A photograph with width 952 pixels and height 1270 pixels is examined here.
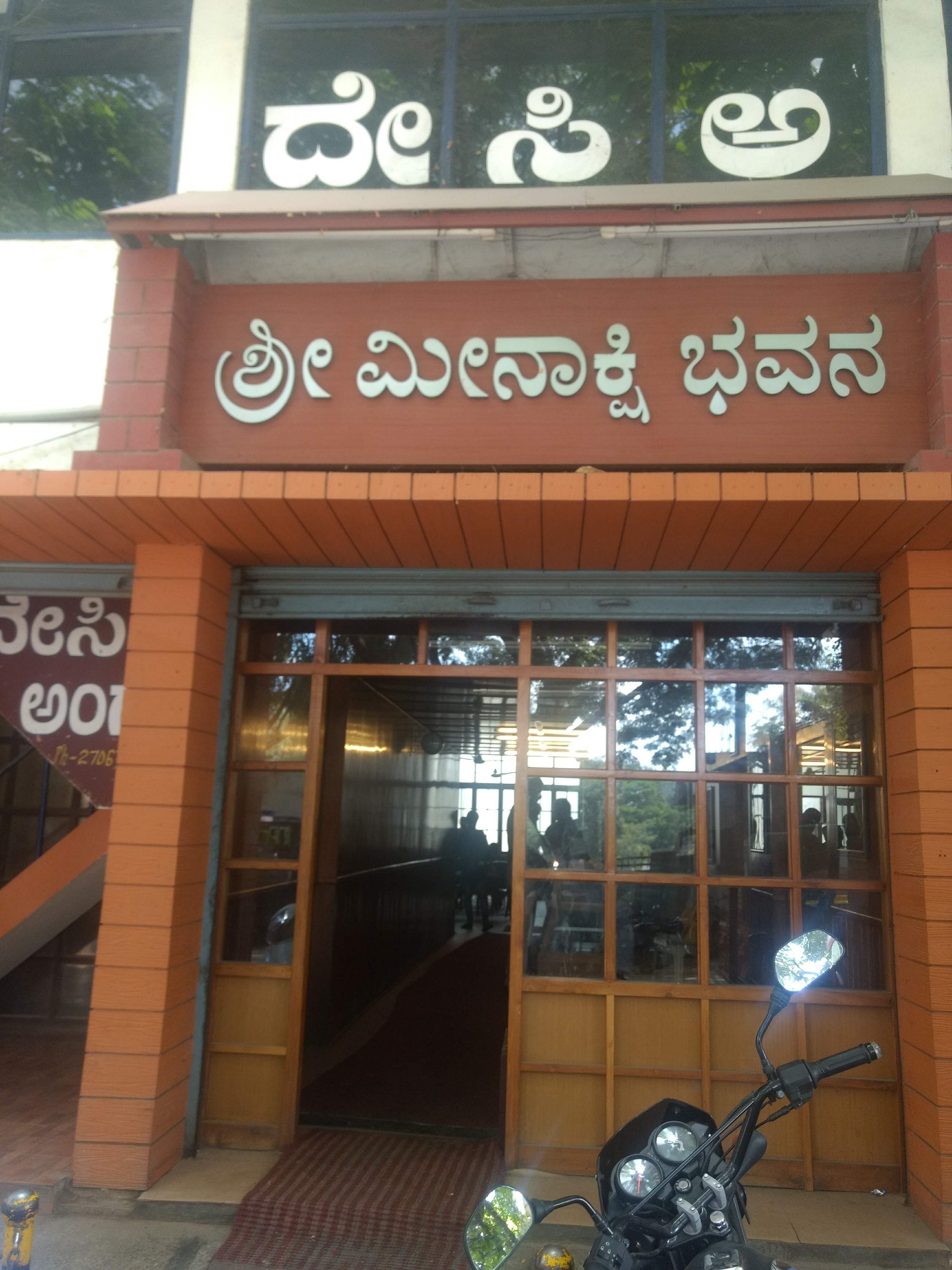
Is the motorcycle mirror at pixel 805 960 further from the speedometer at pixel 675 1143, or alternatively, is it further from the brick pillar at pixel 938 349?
the brick pillar at pixel 938 349

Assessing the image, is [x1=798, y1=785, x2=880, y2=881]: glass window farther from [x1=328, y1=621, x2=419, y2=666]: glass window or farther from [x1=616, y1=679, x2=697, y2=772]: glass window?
[x1=328, y1=621, x2=419, y2=666]: glass window

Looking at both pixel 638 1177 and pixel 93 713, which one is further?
pixel 93 713

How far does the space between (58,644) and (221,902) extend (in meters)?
1.77

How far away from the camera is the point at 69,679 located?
17.3 ft

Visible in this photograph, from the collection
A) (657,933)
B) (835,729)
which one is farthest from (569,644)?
(657,933)

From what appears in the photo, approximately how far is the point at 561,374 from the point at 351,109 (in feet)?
7.59

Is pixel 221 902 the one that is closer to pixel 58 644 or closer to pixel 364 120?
pixel 58 644

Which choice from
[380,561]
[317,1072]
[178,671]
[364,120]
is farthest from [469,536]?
[317,1072]

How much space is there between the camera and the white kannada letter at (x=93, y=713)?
5.20 meters

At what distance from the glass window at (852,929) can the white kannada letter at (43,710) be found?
168 inches

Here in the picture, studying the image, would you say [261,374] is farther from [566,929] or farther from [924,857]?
[924,857]

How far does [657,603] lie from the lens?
516cm

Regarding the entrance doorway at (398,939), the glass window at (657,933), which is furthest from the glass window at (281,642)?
the glass window at (657,933)

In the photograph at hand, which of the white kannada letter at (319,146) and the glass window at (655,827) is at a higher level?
the white kannada letter at (319,146)
